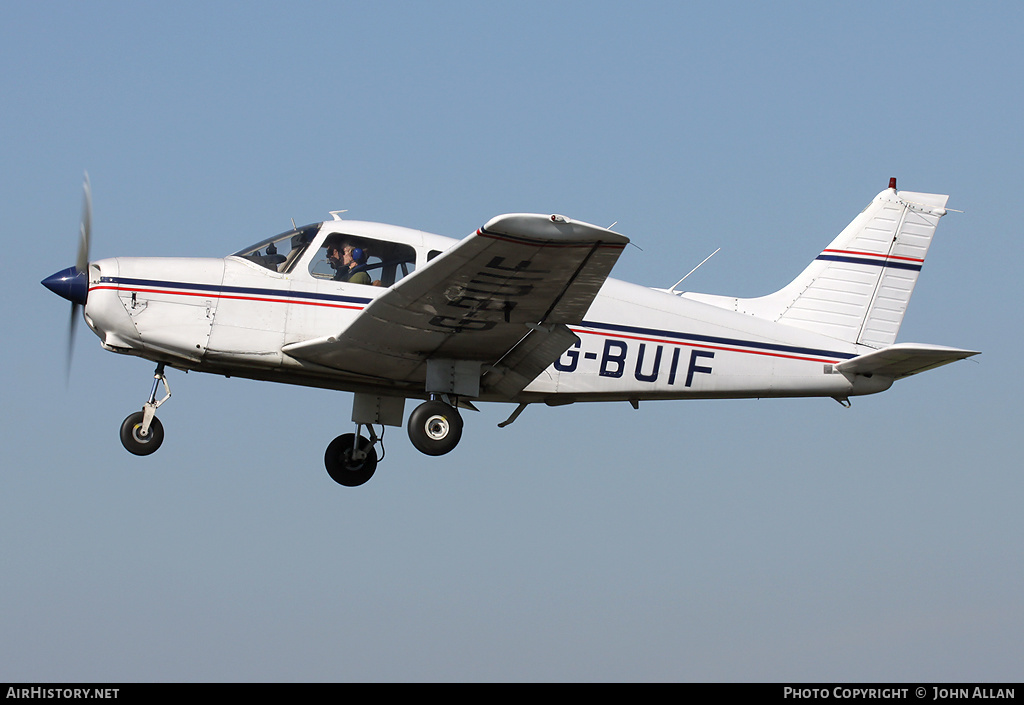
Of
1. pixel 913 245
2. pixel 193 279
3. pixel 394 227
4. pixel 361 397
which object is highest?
pixel 913 245

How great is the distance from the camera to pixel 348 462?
15336 millimetres

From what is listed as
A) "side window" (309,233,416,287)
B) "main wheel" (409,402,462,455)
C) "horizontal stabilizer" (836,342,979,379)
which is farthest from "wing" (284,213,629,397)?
"horizontal stabilizer" (836,342,979,379)

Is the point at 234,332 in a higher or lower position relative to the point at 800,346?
lower

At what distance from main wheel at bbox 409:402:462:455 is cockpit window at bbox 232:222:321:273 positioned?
81.5 inches

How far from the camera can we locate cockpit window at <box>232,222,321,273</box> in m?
13.7

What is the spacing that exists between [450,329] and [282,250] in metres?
2.09

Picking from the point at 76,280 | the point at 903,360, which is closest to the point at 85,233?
the point at 76,280

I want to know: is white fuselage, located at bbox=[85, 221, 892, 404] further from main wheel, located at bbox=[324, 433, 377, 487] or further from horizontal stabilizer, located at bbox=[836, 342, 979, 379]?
main wheel, located at bbox=[324, 433, 377, 487]

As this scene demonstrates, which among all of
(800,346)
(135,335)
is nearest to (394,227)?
(135,335)
